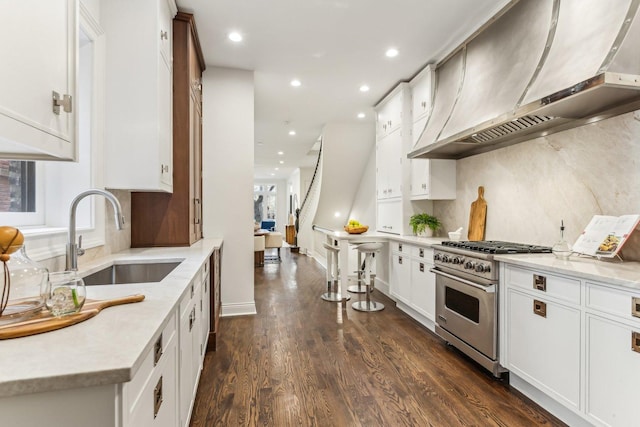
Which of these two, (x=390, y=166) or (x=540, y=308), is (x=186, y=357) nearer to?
(x=540, y=308)

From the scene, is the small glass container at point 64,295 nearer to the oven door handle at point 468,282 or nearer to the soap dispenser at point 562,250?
the oven door handle at point 468,282

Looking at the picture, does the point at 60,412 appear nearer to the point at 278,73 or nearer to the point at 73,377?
the point at 73,377

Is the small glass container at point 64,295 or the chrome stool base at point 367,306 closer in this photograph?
the small glass container at point 64,295

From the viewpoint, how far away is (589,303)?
1743 mm

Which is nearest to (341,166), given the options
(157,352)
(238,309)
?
(238,309)

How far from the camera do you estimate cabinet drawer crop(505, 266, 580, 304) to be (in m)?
1.85

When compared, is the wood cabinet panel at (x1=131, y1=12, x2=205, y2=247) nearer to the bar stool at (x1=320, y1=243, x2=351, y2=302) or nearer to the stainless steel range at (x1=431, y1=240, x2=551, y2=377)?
the bar stool at (x1=320, y1=243, x2=351, y2=302)

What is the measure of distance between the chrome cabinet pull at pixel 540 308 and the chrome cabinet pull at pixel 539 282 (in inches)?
3.3

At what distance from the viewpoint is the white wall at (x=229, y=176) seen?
3.90 m

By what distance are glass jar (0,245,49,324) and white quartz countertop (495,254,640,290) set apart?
2331 mm

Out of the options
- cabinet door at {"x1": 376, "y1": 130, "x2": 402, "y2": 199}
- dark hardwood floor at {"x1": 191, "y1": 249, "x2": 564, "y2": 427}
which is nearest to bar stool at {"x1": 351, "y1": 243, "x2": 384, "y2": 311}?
dark hardwood floor at {"x1": 191, "y1": 249, "x2": 564, "y2": 427}

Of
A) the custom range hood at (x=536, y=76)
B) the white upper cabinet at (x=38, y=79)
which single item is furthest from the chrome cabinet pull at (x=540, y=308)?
the white upper cabinet at (x=38, y=79)

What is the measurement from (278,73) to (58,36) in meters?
3.13

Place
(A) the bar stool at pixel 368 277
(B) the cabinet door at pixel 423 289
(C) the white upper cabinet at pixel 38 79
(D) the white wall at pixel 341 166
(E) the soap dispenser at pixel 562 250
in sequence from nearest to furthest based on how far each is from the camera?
(C) the white upper cabinet at pixel 38 79, (E) the soap dispenser at pixel 562 250, (B) the cabinet door at pixel 423 289, (A) the bar stool at pixel 368 277, (D) the white wall at pixel 341 166
